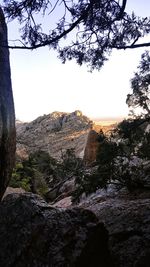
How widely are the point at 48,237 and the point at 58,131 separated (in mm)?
32233

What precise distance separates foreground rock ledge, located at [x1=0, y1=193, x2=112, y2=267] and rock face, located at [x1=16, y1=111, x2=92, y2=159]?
22.0 m

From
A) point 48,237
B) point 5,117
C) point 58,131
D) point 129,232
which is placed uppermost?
point 5,117

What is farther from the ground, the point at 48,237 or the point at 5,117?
the point at 5,117

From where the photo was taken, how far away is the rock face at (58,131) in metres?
31.8

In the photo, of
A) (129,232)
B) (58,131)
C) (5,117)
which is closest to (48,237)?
(129,232)

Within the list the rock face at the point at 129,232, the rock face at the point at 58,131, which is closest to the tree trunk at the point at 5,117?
the rock face at the point at 129,232

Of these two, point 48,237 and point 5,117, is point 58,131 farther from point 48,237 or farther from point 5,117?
point 48,237

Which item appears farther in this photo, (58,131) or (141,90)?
(58,131)

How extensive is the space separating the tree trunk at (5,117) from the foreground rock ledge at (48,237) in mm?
1307

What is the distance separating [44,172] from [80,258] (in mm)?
17560

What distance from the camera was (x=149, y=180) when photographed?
31.6 feet

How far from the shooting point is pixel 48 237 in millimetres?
5895

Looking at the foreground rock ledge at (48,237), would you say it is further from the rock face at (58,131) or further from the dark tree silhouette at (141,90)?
the rock face at (58,131)

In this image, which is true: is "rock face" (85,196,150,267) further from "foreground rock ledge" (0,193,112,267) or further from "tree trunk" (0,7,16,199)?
"tree trunk" (0,7,16,199)
